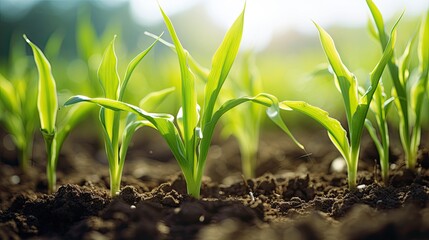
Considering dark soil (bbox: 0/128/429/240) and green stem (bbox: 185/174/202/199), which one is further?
green stem (bbox: 185/174/202/199)

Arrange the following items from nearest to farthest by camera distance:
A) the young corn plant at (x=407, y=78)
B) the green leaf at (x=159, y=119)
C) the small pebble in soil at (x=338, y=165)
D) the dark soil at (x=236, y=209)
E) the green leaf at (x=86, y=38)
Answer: the dark soil at (x=236, y=209) → the green leaf at (x=159, y=119) → the young corn plant at (x=407, y=78) → the small pebble in soil at (x=338, y=165) → the green leaf at (x=86, y=38)

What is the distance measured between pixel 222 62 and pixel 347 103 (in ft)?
1.75

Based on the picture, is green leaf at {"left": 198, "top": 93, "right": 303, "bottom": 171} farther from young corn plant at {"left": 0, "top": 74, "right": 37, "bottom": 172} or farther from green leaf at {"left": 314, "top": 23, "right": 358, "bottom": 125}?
young corn plant at {"left": 0, "top": 74, "right": 37, "bottom": 172}

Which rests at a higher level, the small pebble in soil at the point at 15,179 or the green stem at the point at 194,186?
the green stem at the point at 194,186

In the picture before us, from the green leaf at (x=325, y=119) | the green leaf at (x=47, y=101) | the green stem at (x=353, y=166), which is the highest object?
the green leaf at (x=47, y=101)

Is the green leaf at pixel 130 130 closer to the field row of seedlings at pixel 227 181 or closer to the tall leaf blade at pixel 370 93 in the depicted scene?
the field row of seedlings at pixel 227 181

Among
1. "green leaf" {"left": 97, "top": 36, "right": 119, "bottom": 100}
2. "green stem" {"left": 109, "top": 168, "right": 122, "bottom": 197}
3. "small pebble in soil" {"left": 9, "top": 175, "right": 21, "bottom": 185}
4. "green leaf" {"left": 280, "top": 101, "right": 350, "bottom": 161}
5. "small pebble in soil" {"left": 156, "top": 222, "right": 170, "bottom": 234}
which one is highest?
"green leaf" {"left": 97, "top": 36, "right": 119, "bottom": 100}

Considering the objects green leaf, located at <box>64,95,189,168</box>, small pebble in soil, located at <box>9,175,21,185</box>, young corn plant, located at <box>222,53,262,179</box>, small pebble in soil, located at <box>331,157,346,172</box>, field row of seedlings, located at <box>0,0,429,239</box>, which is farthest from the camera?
small pebble in soil, located at <box>9,175,21,185</box>

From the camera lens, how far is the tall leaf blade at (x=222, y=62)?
177cm

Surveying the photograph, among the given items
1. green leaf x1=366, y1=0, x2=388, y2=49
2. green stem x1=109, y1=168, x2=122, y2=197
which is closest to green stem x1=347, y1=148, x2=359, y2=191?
green leaf x1=366, y1=0, x2=388, y2=49

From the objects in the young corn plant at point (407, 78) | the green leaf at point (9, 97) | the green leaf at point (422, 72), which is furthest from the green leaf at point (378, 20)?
the green leaf at point (9, 97)

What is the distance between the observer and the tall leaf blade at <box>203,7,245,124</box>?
177 centimetres

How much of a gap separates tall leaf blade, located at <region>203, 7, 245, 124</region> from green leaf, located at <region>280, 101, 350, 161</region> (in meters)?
0.26

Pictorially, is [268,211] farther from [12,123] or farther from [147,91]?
[147,91]
